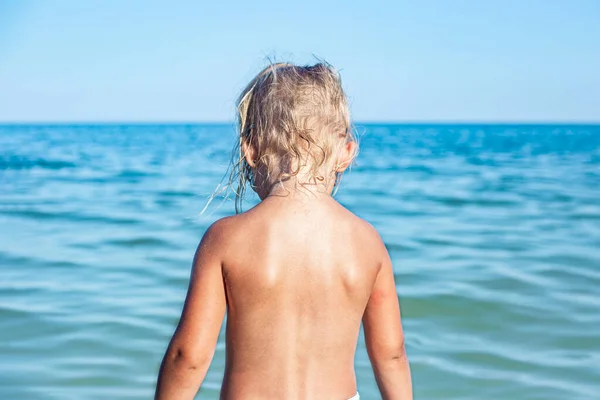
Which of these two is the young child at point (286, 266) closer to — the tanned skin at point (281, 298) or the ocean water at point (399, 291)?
the tanned skin at point (281, 298)

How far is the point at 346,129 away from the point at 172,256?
5766 millimetres

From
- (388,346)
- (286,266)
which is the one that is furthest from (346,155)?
(388,346)

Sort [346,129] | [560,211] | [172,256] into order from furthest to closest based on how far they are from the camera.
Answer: [560,211], [172,256], [346,129]

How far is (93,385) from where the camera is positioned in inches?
162

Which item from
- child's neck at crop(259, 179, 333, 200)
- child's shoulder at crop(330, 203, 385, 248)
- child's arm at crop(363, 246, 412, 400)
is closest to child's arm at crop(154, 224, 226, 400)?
child's neck at crop(259, 179, 333, 200)

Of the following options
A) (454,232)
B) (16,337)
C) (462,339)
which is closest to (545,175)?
(454,232)

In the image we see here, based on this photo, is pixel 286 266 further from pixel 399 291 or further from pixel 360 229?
pixel 399 291

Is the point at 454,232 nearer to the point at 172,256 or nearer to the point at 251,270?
the point at 172,256

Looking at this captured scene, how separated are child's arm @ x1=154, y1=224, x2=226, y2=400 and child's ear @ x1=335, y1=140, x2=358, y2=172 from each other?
0.38 m

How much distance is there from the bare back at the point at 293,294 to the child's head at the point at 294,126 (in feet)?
0.30

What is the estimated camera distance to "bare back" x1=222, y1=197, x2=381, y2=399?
5.90ft

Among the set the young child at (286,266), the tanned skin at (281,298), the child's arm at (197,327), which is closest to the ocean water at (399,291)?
the young child at (286,266)

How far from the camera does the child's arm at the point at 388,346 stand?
202 cm

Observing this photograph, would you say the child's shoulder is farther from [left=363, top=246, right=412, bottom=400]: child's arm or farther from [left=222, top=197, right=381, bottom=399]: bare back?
[left=363, top=246, right=412, bottom=400]: child's arm
